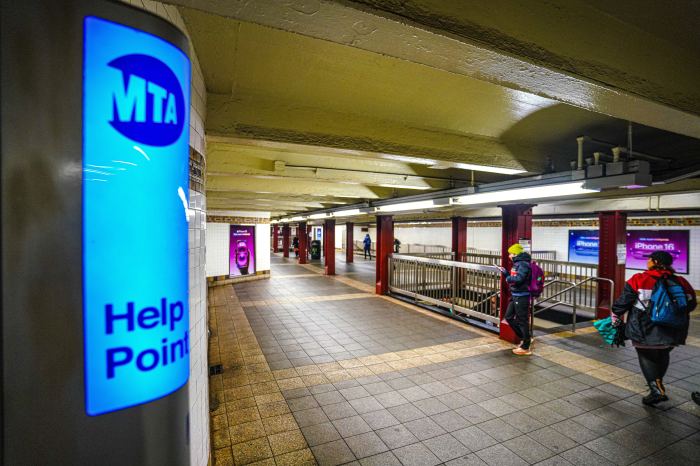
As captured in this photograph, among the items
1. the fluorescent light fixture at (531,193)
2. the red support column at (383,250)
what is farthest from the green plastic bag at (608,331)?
the red support column at (383,250)

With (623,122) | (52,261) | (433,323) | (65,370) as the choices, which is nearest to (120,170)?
(52,261)

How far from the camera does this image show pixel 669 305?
352cm

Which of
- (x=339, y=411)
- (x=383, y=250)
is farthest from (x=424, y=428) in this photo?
(x=383, y=250)

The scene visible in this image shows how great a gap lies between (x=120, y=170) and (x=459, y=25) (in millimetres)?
1480

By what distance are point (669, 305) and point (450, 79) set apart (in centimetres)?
338

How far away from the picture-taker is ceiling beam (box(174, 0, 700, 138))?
1.25 metres

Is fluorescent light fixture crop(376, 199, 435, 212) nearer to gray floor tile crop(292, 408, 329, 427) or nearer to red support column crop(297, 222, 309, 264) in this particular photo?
gray floor tile crop(292, 408, 329, 427)

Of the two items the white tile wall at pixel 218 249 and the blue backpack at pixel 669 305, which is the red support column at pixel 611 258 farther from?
the white tile wall at pixel 218 249

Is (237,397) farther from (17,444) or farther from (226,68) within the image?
(226,68)

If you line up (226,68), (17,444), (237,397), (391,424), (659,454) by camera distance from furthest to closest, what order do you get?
1. (237,397)
2. (391,424)
3. (659,454)
4. (226,68)
5. (17,444)

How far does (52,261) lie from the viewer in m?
1.12

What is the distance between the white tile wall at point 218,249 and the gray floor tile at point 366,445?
961 centimetres

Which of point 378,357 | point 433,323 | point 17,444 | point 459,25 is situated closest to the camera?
point 17,444

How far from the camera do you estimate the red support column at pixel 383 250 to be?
10.2 metres
